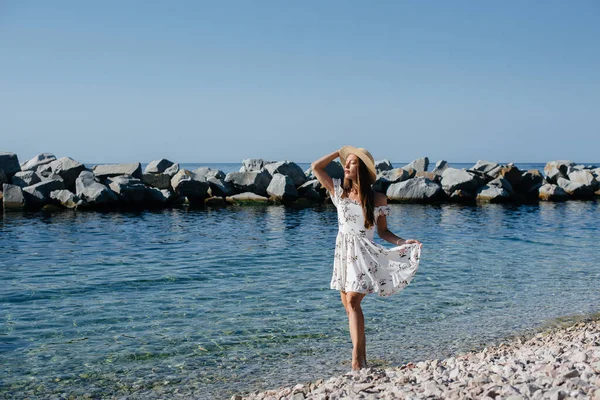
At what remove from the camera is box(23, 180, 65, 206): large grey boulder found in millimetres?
28203

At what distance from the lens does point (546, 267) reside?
14.2 m

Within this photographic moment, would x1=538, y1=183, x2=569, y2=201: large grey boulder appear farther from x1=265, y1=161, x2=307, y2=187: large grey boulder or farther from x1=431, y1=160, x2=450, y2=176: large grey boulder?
x1=265, y1=161, x2=307, y2=187: large grey boulder

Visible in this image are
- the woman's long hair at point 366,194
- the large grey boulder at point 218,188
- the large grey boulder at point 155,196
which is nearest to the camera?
the woman's long hair at point 366,194

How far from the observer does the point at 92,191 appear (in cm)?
2877

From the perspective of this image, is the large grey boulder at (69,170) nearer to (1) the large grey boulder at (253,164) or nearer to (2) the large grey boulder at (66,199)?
(2) the large grey boulder at (66,199)

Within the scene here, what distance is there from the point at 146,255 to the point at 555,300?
10.4m

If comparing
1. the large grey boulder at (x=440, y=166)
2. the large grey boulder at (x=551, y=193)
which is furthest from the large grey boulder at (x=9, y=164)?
the large grey boulder at (x=551, y=193)

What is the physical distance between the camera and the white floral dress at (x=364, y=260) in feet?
18.7

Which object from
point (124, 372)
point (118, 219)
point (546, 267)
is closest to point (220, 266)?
point (124, 372)

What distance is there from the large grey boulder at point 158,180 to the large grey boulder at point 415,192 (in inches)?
537

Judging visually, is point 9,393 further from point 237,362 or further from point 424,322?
point 424,322

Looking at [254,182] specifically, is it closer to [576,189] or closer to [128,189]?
[128,189]

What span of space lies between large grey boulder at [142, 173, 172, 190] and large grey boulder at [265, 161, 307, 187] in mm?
6252

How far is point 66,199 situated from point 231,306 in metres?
21.5
